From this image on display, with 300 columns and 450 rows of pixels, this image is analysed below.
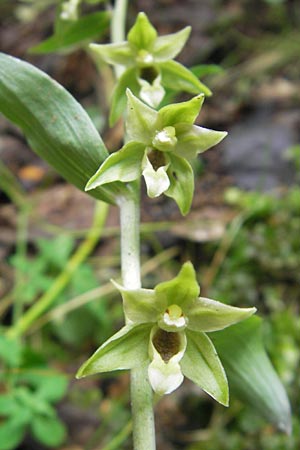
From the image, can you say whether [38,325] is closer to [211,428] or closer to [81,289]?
[81,289]

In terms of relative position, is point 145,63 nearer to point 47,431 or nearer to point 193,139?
point 193,139

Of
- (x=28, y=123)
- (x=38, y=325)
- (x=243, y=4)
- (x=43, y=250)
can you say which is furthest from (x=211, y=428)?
(x=243, y=4)

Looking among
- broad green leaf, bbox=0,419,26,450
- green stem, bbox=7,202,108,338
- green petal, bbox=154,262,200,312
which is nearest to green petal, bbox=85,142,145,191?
green petal, bbox=154,262,200,312

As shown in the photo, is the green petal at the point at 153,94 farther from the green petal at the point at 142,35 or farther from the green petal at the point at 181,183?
the green petal at the point at 181,183

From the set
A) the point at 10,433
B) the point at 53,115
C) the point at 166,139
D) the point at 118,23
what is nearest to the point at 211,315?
the point at 166,139

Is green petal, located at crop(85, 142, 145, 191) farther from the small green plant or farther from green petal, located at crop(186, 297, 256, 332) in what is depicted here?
green petal, located at crop(186, 297, 256, 332)

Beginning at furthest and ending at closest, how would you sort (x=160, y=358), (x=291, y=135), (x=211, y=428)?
(x=291, y=135) → (x=211, y=428) → (x=160, y=358)
